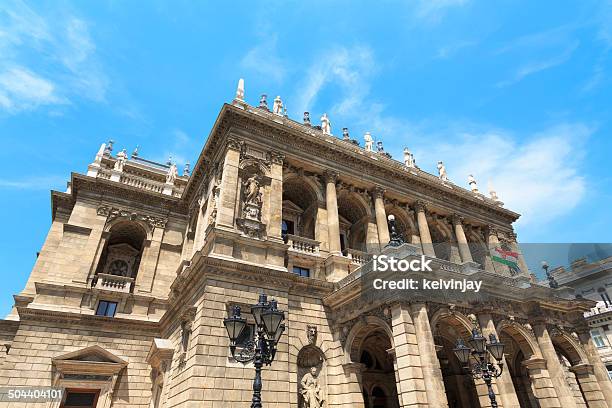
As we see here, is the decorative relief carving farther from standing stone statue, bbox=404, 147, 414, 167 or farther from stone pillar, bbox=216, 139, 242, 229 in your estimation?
standing stone statue, bbox=404, 147, 414, 167

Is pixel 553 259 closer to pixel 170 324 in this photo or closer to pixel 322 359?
pixel 322 359

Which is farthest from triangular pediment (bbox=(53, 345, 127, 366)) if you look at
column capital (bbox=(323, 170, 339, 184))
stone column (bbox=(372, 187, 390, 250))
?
stone column (bbox=(372, 187, 390, 250))

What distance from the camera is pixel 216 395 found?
13.6 metres

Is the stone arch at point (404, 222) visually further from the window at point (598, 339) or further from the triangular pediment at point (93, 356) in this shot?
the window at point (598, 339)

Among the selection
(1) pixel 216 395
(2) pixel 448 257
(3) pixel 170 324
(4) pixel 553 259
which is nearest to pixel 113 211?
(3) pixel 170 324

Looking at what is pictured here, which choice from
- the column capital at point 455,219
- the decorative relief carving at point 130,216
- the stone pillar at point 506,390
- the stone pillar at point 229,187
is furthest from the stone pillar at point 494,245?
the decorative relief carving at point 130,216

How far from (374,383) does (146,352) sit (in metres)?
13.7

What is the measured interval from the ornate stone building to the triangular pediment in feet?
0.27

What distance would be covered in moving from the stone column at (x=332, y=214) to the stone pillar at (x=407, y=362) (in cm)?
655

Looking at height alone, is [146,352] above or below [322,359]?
above

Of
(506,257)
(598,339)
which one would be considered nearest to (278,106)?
(506,257)

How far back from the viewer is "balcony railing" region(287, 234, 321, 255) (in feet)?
65.6

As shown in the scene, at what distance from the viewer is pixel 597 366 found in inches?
795

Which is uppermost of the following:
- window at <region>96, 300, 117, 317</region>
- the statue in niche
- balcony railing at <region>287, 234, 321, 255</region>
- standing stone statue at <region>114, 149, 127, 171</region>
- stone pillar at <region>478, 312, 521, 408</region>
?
standing stone statue at <region>114, 149, 127, 171</region>
